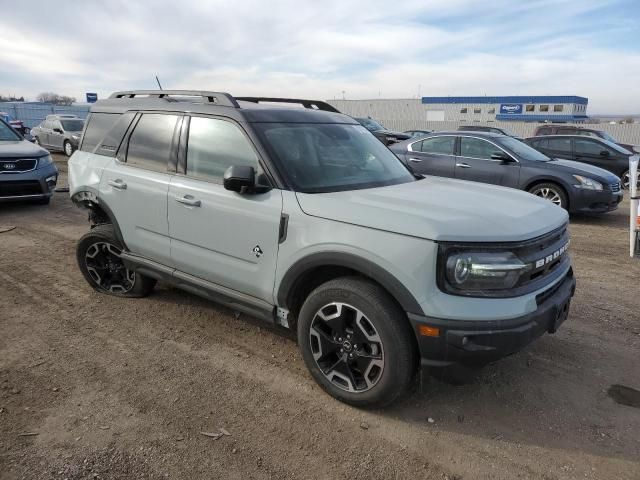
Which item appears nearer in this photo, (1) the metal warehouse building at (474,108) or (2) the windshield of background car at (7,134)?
(2) the windshield of background car at (7,134)

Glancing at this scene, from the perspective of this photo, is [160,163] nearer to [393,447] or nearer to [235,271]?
[235,271]

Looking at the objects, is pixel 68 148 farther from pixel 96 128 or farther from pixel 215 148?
pixel 215 148

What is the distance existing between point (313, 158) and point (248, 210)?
64cm

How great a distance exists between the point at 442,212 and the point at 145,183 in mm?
2483

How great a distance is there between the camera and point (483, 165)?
9.38 m

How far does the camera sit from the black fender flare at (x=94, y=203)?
438 centimetres

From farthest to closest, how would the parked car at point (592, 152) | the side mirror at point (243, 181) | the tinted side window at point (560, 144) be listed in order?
the tinted side window at point (560, 144) < the parked car at point (592, 152) < the side mirror at point (243, 181)

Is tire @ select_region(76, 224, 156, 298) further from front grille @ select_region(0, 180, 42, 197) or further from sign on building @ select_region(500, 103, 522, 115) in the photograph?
sign on building @ select_region(500, 103, 522, 115)

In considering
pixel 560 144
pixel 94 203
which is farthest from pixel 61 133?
pixel 560 144

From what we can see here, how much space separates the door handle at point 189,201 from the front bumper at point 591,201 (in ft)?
24.3

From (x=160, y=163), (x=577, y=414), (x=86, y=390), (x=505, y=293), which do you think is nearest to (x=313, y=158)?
(x=160, y=163)

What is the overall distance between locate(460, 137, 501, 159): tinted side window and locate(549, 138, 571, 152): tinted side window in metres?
5.02

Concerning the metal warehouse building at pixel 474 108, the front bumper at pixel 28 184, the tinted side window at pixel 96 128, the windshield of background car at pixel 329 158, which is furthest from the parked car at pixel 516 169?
the metal warehouse building at pixel 474 108

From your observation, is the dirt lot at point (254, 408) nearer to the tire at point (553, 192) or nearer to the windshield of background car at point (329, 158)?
the windshield of background car at point (329, 158)
